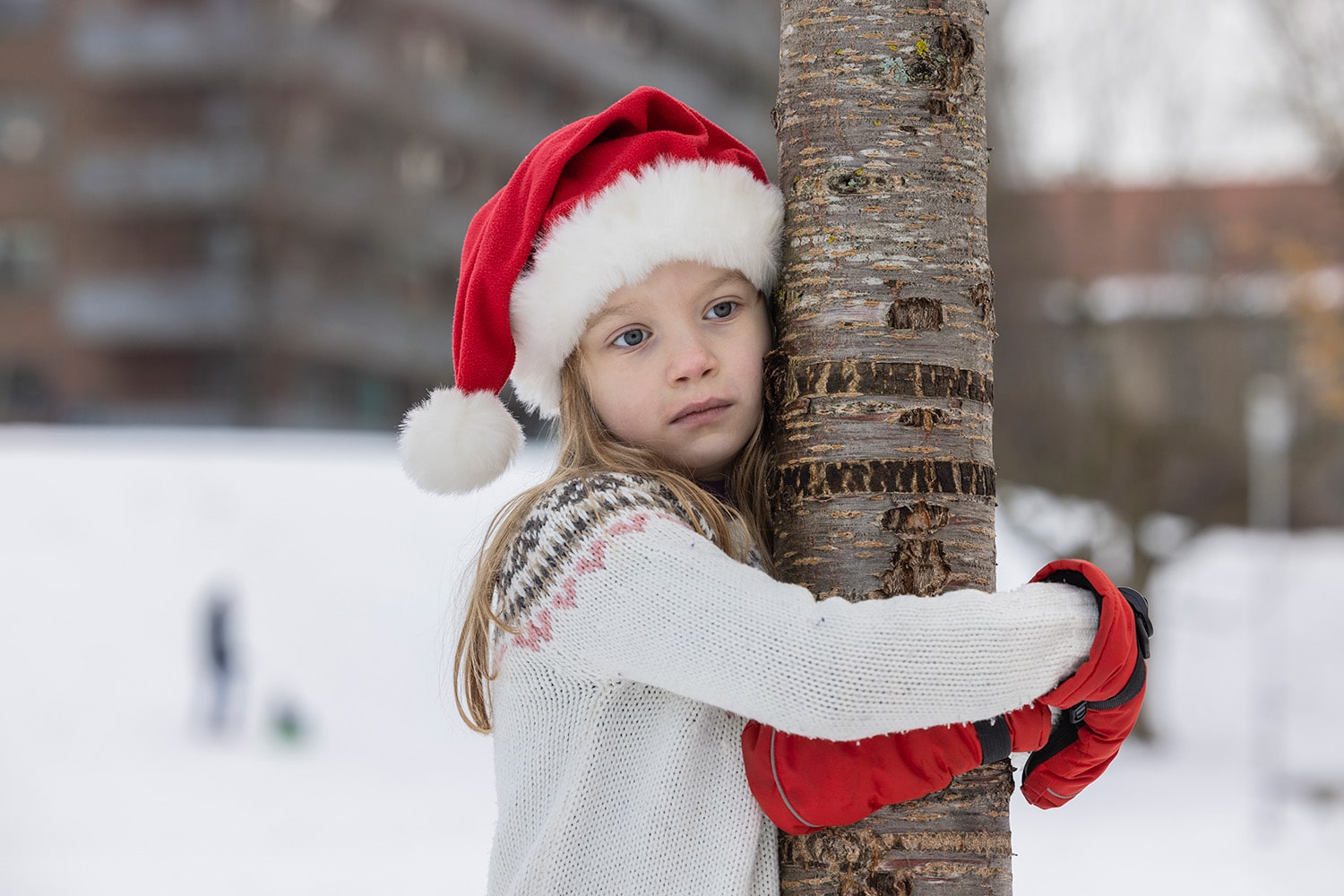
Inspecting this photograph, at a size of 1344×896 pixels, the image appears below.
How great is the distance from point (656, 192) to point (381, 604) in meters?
17.2

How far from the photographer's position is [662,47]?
3888cm

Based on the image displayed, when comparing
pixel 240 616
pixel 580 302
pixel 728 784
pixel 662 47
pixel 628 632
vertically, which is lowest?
pixel 728 784

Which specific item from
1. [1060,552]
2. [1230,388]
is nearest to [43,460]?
[1060,552]

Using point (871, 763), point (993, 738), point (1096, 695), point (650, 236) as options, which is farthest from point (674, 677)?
point (650, 236)

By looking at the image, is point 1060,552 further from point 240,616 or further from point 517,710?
point 517,710

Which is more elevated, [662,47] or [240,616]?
[662,47]

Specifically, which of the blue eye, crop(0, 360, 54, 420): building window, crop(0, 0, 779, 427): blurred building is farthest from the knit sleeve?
crop(0, 360, 54, 420): building window

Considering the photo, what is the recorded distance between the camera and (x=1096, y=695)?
170 cm

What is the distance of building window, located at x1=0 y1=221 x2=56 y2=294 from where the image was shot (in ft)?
103

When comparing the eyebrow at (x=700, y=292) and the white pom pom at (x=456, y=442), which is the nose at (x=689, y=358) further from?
the white pom pom at (x=456, y=442)

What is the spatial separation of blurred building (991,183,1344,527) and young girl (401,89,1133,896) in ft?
53.8

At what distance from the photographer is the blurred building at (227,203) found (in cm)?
3000

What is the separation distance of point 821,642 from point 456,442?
749 millimetres

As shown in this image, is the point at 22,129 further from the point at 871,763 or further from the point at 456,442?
the point at 871,763
